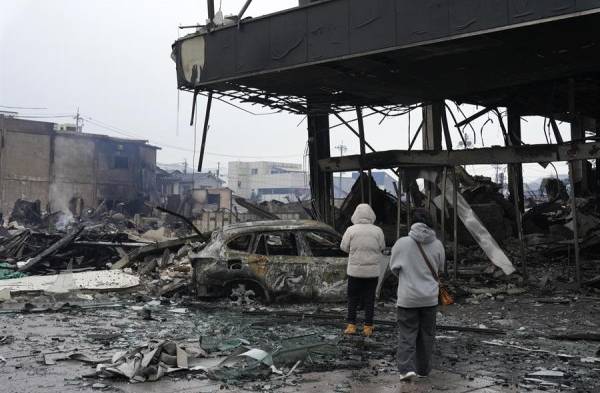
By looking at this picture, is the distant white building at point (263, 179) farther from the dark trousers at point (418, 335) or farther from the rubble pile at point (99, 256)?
the dark trousers at point (418, 335)

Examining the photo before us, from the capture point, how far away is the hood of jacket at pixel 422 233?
5547 mm

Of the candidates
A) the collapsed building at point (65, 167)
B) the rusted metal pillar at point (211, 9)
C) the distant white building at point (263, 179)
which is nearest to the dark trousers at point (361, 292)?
the rusted metal pillar at point (211, 9)

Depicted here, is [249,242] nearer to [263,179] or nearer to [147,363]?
[147,363]

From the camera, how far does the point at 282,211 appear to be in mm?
23078

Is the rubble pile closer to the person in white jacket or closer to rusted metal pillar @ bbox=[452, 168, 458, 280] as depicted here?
the person in white jacket

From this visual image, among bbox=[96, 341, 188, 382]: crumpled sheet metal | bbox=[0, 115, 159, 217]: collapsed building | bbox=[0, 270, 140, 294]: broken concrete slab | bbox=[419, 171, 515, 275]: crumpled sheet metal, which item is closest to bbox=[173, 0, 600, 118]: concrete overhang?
bbox=[419, 171, 515, 275]: crumpled sheet metal

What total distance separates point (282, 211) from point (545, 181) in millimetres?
10920

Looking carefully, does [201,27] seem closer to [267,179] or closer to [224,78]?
[224,78]

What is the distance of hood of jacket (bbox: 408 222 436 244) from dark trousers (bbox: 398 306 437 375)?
0.65 metres

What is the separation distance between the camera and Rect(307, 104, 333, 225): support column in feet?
54.5

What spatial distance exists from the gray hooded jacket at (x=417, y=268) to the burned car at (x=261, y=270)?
4.43m

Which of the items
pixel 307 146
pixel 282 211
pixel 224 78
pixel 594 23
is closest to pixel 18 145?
pixel 282 211

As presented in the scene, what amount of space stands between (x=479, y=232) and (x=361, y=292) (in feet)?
15.4

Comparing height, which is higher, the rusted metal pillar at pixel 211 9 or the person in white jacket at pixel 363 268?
the rusted metal pillar at pixel 211 9
